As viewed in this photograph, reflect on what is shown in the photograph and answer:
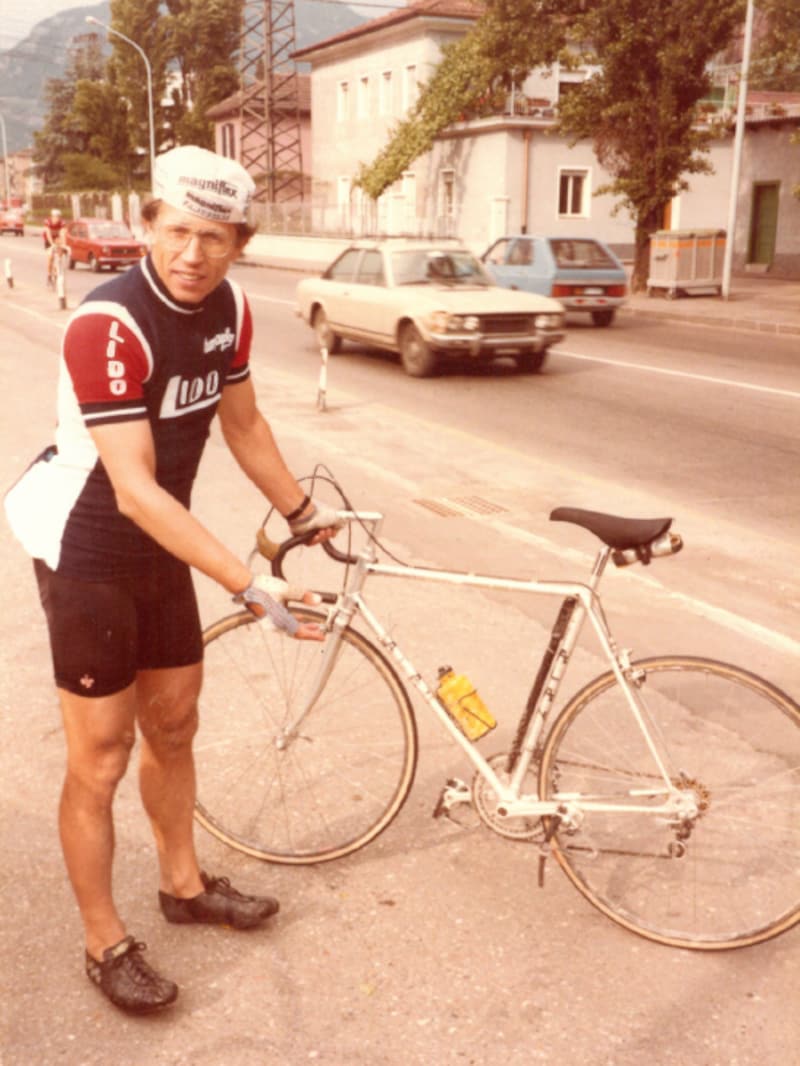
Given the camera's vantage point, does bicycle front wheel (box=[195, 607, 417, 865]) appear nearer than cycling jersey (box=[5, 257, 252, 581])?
No

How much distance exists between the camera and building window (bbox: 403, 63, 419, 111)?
143 feet

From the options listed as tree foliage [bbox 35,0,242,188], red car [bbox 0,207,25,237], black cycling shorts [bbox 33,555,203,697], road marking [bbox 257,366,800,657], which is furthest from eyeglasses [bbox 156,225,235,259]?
tree foliage [bbox 35,0,242,188]

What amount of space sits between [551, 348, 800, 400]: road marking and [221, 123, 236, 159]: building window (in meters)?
53.5

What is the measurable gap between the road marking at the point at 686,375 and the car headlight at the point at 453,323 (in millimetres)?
2527

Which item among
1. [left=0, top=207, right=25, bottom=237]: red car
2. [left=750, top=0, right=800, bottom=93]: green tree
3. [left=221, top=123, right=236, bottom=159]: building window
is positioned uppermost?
[left=221, top=123, right=236, bottom=159]: building window

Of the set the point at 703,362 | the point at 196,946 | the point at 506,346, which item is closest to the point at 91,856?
the point at 196,946

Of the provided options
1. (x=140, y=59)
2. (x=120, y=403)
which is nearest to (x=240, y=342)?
(x=120, y=403)

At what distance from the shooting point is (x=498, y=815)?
11.0ft

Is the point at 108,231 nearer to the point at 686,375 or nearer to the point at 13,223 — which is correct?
the point at 686,375

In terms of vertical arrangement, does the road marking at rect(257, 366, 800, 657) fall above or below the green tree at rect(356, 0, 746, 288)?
below

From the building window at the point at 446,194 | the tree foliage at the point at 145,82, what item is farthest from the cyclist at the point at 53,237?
the tree foliage at the point at 145,82

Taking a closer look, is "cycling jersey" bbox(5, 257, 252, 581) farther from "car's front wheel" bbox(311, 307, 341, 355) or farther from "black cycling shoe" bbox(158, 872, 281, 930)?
"car's front wheel" bbox(311, 307, 341, 355)

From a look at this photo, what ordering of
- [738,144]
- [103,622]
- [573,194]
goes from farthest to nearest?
[573,194]
[738,144]
[103,622]

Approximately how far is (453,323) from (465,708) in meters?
11.0
